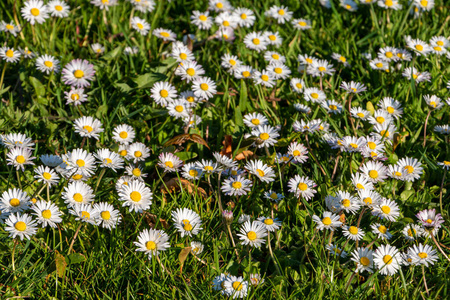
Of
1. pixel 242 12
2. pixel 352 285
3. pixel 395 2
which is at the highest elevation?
pixel 395 2

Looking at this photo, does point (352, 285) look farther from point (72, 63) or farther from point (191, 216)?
point (72, 63)

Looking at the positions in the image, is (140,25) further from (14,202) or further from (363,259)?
(363,259)

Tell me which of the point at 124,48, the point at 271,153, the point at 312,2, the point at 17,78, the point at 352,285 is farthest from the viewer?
the point at 312,2

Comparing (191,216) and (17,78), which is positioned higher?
(17,78)

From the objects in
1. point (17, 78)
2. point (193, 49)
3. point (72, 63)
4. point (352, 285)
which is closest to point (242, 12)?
point (193, 49)

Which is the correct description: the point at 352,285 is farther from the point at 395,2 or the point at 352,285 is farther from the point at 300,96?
the point at 395,2

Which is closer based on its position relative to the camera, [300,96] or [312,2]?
[300,96]

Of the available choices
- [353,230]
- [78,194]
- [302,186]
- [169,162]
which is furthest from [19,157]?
[353,230]

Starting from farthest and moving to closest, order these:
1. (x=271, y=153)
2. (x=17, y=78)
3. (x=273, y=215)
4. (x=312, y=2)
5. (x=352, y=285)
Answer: (x=312, y=2), (x=17, y=78), (x=271, y=153), (x=273, y=215), (x=352, y=285)
